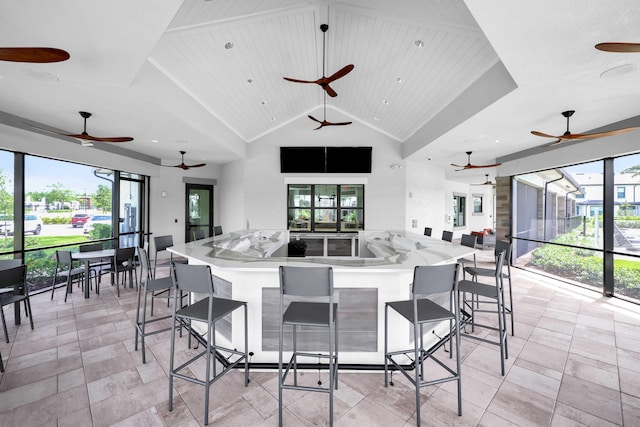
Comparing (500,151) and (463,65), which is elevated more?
(463,65)

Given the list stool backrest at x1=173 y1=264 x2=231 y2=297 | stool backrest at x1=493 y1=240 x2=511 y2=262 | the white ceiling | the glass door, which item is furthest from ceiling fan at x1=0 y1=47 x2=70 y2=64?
the glass door

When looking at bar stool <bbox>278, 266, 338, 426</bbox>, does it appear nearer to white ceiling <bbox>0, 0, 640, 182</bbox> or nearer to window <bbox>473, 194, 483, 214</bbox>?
white ceiling <bbox>0, 0, 640, 182</bbox>

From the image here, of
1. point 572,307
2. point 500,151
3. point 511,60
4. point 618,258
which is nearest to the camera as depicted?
→ point 511,60

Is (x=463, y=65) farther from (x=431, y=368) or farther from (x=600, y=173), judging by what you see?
(x=431, y=368)

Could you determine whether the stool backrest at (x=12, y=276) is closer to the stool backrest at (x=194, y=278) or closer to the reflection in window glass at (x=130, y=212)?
the stool backrest at (x=194, y=278)

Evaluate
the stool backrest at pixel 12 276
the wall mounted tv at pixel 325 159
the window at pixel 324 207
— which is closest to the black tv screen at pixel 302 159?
the wall mounted tv at pixel 325 159

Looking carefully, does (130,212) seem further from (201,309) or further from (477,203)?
(477,203)

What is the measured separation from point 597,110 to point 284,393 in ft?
15.5

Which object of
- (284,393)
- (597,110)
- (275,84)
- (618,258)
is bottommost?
(284,393)

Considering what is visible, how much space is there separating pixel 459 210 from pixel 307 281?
11.0 metres

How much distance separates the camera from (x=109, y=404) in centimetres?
191

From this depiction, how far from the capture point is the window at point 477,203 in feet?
38.9

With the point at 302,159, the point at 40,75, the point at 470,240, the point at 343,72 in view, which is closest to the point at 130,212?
the point at 302,159

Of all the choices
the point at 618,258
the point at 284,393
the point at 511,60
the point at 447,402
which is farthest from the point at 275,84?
the point at 618,258
